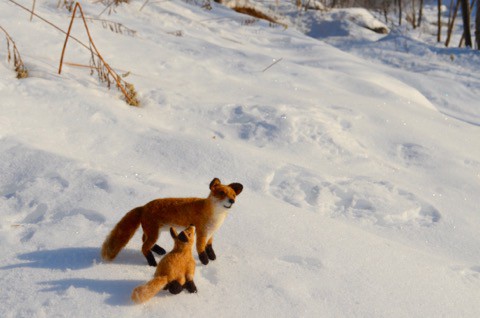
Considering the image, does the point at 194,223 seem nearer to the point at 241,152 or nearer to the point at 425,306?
the point at 425,306

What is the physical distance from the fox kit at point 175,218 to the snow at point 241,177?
0.08 m

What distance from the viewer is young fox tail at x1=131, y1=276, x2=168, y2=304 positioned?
4.42 feet

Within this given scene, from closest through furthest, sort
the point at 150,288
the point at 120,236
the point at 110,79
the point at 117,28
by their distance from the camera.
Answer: the point at 150,288
the point at 120,236
the point at 110,79
the point at 117,28

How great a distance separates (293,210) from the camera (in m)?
2.19

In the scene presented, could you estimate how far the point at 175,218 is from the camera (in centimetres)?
153

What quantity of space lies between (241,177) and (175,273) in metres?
1.20

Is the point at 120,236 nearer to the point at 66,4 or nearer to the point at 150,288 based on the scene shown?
the point at 150,288

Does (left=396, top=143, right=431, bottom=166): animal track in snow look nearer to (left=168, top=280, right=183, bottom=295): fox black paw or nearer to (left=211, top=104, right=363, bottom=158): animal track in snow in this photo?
(left=211, top=104, right=363, bottom=158): animal track in snow

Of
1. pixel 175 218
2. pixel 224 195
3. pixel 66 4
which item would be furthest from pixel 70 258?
pixel 66 4

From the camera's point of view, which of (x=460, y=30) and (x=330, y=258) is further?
(x=460, y=30)

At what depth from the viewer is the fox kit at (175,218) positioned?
152 cm

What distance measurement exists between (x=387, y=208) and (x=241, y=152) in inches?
34.3

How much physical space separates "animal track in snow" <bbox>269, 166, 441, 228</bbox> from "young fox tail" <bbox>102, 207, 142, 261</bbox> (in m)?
1.02

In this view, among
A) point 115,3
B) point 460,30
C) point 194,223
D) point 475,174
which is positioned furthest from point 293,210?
point 460,30
